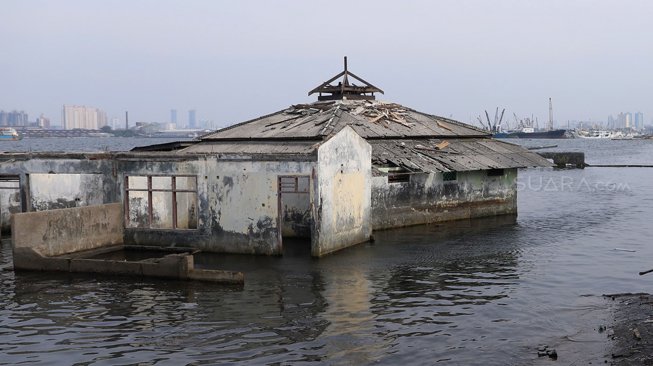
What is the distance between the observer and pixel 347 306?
51.2 ft

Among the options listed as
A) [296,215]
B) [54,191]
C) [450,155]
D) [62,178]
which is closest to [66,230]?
[54,191]

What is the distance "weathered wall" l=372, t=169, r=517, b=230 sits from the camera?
1045 inches

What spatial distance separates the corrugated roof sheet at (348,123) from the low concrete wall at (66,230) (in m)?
8.19

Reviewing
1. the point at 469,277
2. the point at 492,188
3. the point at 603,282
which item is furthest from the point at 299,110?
the point at 603,282

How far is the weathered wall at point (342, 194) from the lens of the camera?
20.5 meters

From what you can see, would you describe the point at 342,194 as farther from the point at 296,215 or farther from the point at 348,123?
the point at 348,123

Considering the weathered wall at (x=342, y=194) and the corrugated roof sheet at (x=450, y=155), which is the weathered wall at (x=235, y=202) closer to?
the weathered wall at (x=342, y=194)

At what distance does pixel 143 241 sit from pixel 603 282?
13541 millimetres

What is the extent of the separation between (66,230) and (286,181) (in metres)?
8.34

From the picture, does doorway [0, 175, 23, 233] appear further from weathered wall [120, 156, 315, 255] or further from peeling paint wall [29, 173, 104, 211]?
weathered wall [120, 156, 315, 255]

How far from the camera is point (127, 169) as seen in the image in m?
22.4

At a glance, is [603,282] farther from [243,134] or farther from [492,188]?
[243,134]

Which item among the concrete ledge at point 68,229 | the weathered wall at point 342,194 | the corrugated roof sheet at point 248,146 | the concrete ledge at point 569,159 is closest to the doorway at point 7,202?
the concrete ledge at point 68,229

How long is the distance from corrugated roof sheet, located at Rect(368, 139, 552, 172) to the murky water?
10.6ft
